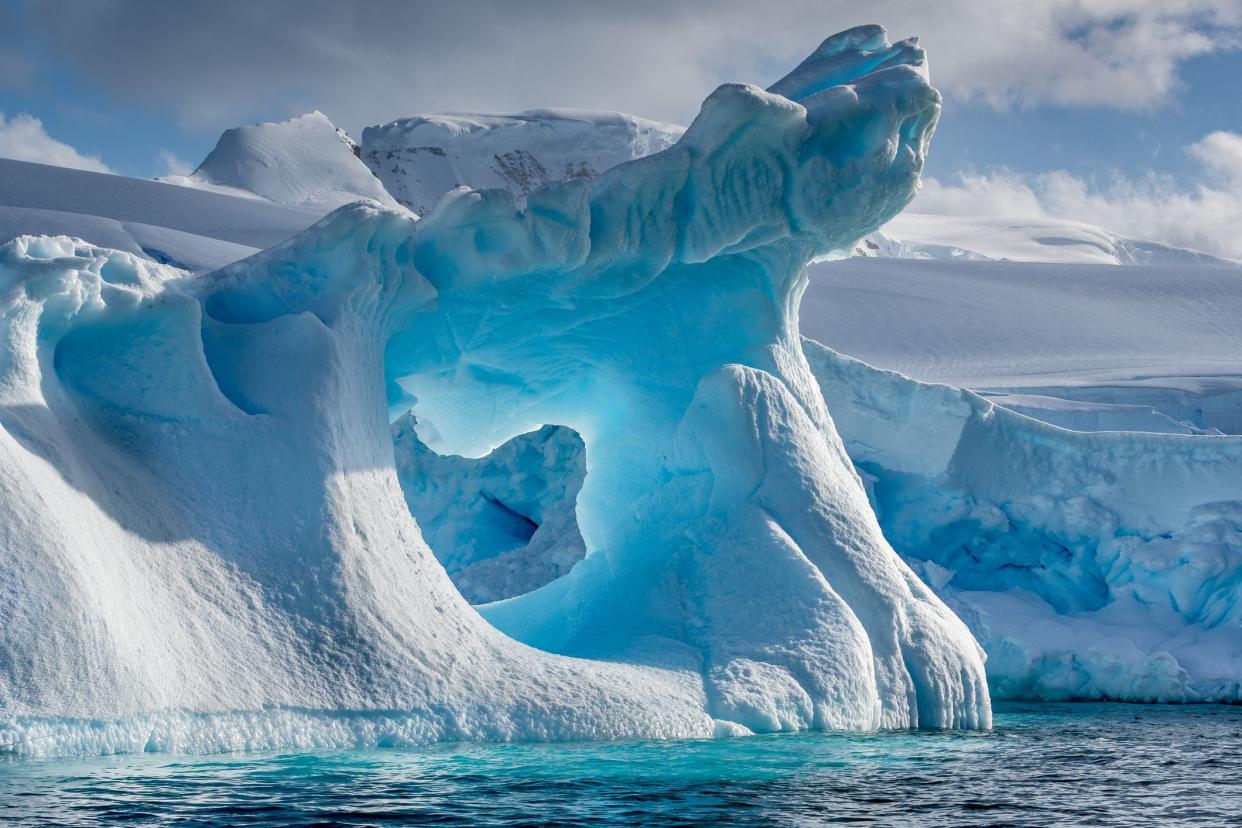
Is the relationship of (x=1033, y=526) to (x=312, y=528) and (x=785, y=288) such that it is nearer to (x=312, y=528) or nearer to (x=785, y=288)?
(x=785, y=288)

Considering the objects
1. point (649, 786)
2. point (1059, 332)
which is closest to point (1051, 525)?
point (649, 786)

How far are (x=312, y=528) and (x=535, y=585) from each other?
765cm

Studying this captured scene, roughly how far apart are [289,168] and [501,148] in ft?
26.8

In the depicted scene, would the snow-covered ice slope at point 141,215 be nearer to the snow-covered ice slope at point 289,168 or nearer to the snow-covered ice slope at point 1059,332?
the snow-covered ice slope at point 289,168

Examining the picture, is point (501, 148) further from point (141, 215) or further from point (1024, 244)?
point (1024, 244)

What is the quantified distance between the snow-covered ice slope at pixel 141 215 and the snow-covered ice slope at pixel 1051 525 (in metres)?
8.62

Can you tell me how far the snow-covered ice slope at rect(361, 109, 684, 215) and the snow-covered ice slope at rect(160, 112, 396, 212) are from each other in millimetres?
4300

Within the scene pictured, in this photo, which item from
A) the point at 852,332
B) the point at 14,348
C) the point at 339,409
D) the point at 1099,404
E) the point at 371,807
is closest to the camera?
the point at 371,807

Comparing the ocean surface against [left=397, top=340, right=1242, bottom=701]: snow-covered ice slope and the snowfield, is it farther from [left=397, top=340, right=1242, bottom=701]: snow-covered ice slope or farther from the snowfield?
[left=397, top=340, right=1242, bottom=701]: snow-covered ice slope

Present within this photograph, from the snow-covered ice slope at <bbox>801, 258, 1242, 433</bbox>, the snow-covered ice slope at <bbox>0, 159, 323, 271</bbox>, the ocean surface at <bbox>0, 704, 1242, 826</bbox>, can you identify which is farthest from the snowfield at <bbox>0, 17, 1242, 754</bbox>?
the snow-covered ice slope at <bbox>801, 258, 1242, 433</bbox>

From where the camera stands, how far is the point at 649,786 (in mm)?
5047

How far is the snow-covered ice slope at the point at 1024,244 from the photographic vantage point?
49.0m

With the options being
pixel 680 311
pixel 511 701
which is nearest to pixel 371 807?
pixel 511 701

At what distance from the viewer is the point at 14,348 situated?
555 cm
